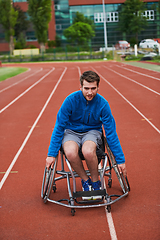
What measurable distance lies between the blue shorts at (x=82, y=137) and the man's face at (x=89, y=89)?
38 cm

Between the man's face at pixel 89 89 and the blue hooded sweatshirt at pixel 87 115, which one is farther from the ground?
the man's face at pixel 89 89

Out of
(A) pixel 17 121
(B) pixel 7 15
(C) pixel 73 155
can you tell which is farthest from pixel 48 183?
(B) pixel 7 15

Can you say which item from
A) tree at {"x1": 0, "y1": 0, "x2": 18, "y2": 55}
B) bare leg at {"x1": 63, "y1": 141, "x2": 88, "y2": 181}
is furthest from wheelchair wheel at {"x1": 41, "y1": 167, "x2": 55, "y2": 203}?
tree at {"x1": 0, "y1": 0, "x2": 18, "y2": 55}

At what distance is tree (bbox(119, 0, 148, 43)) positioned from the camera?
54.6 m

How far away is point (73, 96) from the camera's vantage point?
3.39 meters

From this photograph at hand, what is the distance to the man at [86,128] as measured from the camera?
327 centimetres

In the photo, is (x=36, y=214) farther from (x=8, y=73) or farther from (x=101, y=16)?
(x=101, y=16)

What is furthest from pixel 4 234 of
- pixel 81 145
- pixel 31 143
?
pixel 31 143

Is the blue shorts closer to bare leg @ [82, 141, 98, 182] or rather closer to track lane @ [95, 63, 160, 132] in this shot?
bare leg @ [82, 141, 98, 182]

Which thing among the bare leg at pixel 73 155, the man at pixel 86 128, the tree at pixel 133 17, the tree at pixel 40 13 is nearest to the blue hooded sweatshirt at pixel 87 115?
the man at pixel 86 128

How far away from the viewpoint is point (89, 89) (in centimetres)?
A: 328

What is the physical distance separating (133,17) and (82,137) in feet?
182

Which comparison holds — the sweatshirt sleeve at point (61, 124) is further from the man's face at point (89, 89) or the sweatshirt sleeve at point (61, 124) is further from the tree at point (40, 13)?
the tree at point (40, 13)

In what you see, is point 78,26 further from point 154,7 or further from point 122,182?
point 122,182
